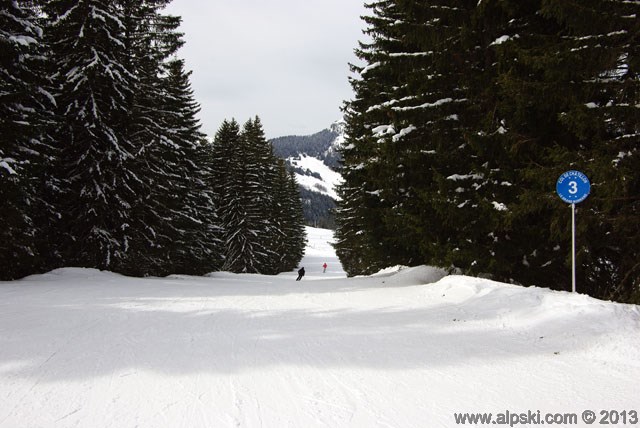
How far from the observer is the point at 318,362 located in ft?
15.9

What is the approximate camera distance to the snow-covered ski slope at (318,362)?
3586mm

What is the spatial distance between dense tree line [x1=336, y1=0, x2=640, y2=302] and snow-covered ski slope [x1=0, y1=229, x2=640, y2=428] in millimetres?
1772

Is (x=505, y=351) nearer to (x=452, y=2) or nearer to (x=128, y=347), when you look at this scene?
(x=128, y=347)

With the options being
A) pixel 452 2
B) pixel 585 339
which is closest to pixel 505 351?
pixel 585 339

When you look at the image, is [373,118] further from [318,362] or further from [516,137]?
[318,362]

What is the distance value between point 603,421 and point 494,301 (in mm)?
4139

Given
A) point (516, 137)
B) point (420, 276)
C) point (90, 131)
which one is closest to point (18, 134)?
point (90, 131)

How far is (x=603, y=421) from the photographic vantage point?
334 cm

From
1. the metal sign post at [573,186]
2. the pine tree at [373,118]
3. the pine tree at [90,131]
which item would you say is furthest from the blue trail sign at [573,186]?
the pine tree at [90,131]

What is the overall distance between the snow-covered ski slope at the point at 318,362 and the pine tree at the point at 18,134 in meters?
4.64

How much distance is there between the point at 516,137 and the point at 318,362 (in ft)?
22.5

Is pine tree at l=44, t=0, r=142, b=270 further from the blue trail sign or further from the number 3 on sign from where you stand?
the number 3 on sign

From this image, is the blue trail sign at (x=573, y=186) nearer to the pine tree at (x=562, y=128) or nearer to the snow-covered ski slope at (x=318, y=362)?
the pine tree at (x=562, y=128)

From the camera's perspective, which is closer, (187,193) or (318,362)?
(318,362)
